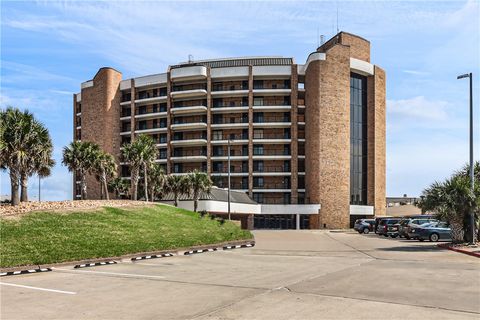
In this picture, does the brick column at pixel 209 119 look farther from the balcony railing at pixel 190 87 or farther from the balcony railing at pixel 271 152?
the balcony railing at pixel 271 152

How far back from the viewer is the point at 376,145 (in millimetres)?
86062

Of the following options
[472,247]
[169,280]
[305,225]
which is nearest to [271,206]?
[305,225]

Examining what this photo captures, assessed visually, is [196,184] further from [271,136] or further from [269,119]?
[269,119]

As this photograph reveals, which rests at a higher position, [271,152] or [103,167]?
[271,152]

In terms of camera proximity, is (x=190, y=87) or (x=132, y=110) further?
(x=132, y=110)

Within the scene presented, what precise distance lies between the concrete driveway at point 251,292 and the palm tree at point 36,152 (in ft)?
50.1

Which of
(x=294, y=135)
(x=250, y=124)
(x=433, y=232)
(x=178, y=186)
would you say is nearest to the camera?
(x=433, y=232)

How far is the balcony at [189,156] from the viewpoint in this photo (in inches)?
3307

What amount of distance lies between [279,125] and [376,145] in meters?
18.8

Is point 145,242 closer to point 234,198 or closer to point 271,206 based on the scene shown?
point 234,198

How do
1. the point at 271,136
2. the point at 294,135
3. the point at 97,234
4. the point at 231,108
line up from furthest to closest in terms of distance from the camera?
the point at 231,108, the point at 271,136, the point at 294,135, the point at 97,234

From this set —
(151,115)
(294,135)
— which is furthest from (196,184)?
(151,115)

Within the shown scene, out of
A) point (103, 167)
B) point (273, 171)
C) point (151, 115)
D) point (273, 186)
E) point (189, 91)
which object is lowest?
point (273, 186)

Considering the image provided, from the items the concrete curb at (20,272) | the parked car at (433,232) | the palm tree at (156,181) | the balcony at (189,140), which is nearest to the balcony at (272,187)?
the balcony at (189,140)
